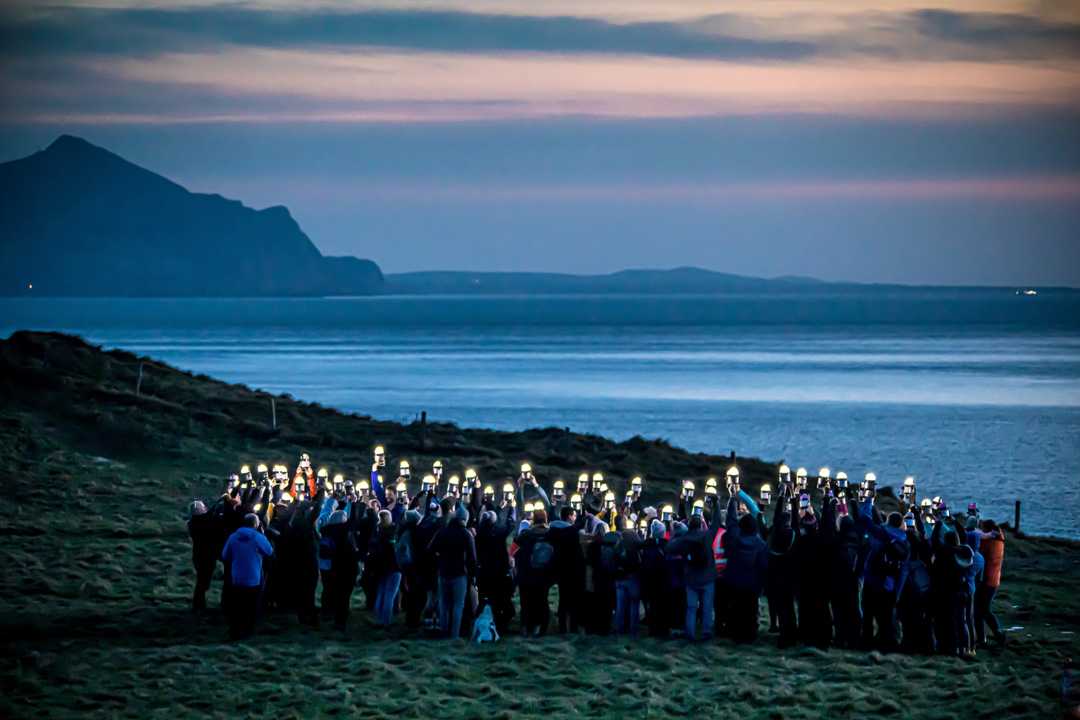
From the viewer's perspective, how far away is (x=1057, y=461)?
68312 mm

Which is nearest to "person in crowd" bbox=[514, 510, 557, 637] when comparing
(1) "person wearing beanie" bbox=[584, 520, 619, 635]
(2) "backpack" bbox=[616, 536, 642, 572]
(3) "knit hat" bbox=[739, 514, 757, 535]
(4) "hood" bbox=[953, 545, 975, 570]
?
(1) "person wearing beanie" bbox=[584, 520, 619, 635]

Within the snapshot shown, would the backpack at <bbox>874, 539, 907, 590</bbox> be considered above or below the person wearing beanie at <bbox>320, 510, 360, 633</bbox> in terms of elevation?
above

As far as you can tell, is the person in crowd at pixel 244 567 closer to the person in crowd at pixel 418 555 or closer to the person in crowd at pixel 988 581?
the person in crowd at pixel 418 555

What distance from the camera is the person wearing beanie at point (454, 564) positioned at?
17828 mm

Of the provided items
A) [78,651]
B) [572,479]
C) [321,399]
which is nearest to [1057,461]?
[572,479]

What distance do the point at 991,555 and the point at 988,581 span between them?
0.32 meters

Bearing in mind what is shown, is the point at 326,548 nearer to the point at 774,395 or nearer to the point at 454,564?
the point at 454,564

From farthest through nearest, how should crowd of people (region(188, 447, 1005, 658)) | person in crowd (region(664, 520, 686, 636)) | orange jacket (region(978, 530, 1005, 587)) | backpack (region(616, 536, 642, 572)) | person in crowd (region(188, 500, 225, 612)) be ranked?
person in crowd (region(188, 500, 225, 612))
orange jacket (region(978, 530, 1005, 587))
backpack (region(616, 536, 642, 572))
person in crowd (region(664, 520, 686, 636))
crowd of people (region(188, 447, 1005, 658))

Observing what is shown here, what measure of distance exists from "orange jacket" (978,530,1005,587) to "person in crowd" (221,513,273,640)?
28.1ft

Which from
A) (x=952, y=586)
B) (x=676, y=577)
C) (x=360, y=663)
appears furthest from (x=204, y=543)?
(x=952, y=586)

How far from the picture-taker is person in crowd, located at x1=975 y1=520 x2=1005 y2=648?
18.5 metres

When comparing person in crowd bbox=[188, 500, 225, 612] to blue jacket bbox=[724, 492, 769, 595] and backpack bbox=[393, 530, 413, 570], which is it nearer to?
backpack bbox=[393, 530, 413, 570]

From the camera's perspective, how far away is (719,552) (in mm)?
18203

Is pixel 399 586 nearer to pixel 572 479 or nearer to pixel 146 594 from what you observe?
pixel 146 594
